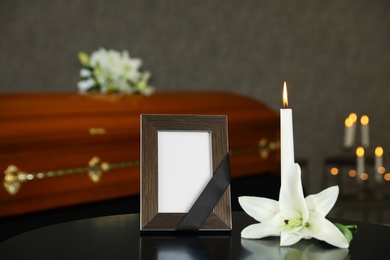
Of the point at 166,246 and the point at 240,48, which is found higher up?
the point at 240,48

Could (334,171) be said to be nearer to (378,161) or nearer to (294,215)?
(378,161)

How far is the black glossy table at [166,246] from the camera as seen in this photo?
1.08m

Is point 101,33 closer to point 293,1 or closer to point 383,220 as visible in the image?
point 293,1

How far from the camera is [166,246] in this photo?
1133mm

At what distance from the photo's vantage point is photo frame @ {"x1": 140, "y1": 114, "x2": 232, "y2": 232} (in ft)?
3.99

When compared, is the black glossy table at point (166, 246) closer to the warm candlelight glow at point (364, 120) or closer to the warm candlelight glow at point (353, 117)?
the warm candlelight glow at point (353, 117)

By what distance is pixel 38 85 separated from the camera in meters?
3.84

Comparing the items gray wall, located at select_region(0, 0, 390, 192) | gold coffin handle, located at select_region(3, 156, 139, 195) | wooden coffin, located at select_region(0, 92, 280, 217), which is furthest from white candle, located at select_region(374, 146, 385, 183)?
gold coffin handle, located at select_region(3, 156, 139, 195)

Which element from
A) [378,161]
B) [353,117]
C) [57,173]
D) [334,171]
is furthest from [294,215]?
[334,171]

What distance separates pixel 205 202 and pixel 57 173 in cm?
120

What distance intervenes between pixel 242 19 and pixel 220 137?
3614 mm

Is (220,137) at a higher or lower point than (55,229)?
higher

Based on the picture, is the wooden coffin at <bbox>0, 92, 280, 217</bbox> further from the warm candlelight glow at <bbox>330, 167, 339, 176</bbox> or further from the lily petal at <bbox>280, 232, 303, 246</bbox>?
the warm candlelight glow at <bbox>330, 167, 339, 176</bbox>

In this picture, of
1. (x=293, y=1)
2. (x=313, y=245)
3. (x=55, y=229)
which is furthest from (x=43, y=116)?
(x=293, y=1)
